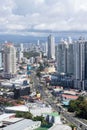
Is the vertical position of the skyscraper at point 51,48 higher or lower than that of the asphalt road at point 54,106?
higher

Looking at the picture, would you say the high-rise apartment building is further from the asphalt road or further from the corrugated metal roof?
the corrugated metal roof

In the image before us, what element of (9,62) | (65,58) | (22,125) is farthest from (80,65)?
(22,125)

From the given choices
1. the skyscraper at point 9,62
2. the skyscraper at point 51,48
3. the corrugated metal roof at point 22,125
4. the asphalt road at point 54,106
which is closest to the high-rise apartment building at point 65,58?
the asphalt road at point 54,106

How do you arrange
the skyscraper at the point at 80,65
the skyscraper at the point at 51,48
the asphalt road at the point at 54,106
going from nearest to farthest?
the asphalt road at the point at 54,106, the skyscraper at the point at 80,65, the skyscraper at the point at 51,48

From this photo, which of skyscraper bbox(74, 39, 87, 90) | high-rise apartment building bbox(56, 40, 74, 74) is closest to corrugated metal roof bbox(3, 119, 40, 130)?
skyscraper bbox(74, 39, 87, 90)

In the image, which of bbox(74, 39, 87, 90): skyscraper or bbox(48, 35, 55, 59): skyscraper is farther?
bbox(48, 35, 55, 59): skyscraper

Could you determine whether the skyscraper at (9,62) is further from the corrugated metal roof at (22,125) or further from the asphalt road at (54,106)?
the corrugated metal roof at (22,125)

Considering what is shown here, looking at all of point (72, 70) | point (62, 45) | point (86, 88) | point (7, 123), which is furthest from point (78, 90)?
point (7, 123)

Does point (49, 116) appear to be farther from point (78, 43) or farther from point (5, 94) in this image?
point (78, 43)
